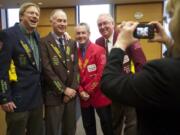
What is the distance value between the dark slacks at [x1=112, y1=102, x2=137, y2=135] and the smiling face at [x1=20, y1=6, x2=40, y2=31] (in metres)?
1.18

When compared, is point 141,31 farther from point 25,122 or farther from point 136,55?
point 25,122

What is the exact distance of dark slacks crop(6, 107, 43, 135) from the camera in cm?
223

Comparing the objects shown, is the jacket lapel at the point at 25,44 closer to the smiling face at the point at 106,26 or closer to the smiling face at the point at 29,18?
the smiling face at the point at 29,18

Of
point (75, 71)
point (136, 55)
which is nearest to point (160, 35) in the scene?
point (136, 55)

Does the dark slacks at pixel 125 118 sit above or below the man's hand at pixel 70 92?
below

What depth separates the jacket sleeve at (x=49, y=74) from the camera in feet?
8.14

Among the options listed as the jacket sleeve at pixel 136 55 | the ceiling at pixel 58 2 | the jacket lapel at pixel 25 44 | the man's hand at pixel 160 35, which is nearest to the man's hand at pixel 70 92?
the jacket lapel at pixel 25 44

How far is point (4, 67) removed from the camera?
2.18m

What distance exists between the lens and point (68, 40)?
2.69 m

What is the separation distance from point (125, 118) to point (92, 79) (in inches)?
22.9

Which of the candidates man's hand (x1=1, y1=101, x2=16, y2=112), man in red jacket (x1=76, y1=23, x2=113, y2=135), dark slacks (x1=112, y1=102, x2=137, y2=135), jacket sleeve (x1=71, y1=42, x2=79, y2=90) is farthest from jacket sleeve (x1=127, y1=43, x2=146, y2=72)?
man's hand (x1=1, y1=101, x2=16, y2=112)

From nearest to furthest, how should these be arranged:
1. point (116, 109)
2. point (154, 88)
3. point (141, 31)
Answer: point (154, 88)
point (141, 31)
point (116, 109)

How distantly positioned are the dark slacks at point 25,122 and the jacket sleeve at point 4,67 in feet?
0.58

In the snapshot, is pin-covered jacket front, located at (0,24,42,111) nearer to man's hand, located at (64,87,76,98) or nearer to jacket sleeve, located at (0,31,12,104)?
jacket sleeve, located at (0,31,12,104)
